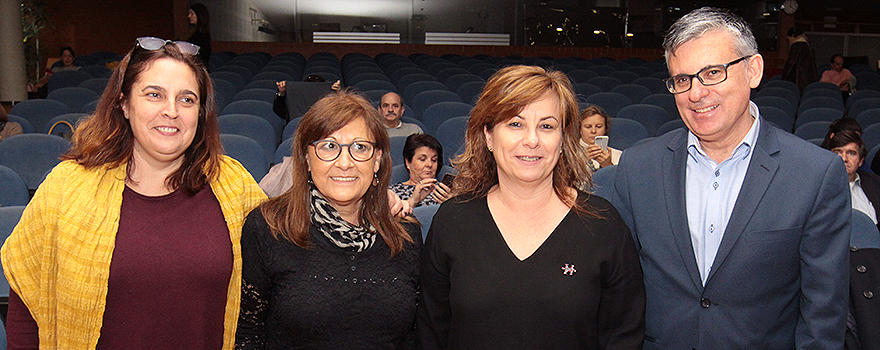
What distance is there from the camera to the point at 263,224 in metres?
1.67

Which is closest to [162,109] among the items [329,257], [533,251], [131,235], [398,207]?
[131,235]

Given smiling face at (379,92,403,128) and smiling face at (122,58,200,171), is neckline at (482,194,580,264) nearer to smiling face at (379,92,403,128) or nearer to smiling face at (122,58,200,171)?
smiling face at (122,58,200,171)

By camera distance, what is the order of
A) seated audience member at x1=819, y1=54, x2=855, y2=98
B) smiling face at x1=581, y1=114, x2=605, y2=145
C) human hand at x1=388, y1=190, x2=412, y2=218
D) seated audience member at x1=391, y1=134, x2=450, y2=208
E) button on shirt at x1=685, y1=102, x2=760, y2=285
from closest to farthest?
1. button on shirt at x1=685, y1=102, x2=760, y2=285
2. human hand at x1=388, y1=190, x2=412, y2=218
3. seated audience member at x1=391, y1=134, x2=450, y2=208
4. smiling face at x1=581, y1=114, x2=605, y2=145
5. seated audience member at x1=819, y1=54, x2=855, y2=98

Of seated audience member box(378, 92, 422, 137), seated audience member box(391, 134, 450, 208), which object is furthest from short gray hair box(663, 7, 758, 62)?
seated audience member box(378, 92, 422, 137)

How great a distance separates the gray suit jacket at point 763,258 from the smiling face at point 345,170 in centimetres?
73

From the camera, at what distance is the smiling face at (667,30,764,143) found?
152 cm

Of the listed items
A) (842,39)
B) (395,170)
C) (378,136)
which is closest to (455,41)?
(842,39)

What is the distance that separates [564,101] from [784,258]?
0.64 metres

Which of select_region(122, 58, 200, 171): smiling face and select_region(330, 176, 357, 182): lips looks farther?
select_region(330, 176, 357, 182): lips

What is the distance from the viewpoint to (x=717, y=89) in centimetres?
152

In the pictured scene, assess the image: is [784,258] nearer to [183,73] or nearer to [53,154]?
[183,73]

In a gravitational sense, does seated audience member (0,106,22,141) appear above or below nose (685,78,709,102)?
below

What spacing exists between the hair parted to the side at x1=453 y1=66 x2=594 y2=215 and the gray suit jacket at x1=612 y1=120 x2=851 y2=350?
200 mm

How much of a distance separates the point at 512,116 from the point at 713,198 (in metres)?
0.55
